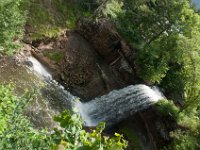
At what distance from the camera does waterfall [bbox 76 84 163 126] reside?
2872cm

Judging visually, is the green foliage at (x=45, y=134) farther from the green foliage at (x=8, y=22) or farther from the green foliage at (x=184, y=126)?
the green foliage at (x=184, y=126)

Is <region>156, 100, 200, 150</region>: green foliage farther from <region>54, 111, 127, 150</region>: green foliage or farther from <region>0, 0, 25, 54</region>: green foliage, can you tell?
<region>54, 111, 127, 150</region>: green foliage

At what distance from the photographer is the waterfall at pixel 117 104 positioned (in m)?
28.7

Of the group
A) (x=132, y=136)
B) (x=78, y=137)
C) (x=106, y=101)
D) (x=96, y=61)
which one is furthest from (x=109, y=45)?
(x=78, y=137)

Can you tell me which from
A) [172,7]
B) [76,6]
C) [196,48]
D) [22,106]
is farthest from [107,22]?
[22,106]

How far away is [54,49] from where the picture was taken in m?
30.8

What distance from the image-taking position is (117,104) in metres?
30.2

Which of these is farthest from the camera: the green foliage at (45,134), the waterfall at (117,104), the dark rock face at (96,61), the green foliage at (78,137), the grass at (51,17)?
the grass at (51,17)

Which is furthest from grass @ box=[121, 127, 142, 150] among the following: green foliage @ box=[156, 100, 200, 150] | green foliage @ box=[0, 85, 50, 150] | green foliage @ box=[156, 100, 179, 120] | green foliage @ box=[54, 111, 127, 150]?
green foliage @ box=[54, 111, 127, 150]

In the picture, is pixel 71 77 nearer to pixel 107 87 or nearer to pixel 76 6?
pixel 107 87

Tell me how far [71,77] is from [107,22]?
677 centimetres

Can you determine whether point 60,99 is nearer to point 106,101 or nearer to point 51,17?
point 106,101

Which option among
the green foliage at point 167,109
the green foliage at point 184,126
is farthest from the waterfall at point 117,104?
→ the green foliage at point 184,126

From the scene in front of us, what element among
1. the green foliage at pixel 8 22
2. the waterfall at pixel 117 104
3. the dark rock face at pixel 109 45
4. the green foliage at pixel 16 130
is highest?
the dark rock face at pixel 109 45
